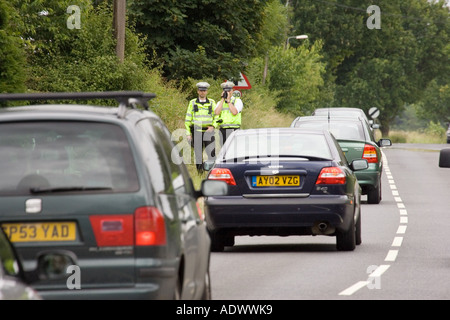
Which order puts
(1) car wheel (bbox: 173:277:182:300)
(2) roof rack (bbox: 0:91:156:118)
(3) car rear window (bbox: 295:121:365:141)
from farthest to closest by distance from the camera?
1. (3) car rear window (bbox: 295:121:365:141)
2. (2) roof rack (bbox: 0:91:156:118)
3. (1) car wheel (bbox: 173:277:182:300)

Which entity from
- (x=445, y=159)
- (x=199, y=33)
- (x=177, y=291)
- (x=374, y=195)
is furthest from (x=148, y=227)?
(x=199, y=33)

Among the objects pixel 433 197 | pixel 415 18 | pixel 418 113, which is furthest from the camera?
pixel 418 113

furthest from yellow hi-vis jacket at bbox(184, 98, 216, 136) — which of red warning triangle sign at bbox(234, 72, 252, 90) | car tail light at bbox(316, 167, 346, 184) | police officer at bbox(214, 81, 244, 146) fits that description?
red warning triangle sign at bbox(234, 72, 252, 90)

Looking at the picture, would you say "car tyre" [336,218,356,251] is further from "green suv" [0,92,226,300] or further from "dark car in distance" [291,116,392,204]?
A: "dark car in distance" [291,116,392,204]

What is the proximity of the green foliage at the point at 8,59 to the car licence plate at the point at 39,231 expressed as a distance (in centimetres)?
1235

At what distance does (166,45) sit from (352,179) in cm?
2336

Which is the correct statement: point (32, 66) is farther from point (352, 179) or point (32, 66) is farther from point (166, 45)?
point (352, 179)

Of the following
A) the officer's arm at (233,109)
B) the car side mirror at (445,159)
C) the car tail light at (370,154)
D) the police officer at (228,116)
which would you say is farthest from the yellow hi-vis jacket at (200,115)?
the car side mirror at (445,159)

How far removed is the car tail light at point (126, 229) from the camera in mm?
6656

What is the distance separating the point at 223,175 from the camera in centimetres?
1402

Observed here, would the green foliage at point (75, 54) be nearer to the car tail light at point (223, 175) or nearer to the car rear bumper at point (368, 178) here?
the car rear bumper at point (368, 178)

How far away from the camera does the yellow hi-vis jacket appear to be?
72.5ft

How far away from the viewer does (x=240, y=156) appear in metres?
14.2
